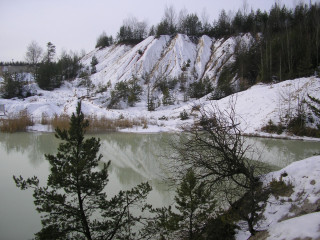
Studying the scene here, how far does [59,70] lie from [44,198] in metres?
42.5

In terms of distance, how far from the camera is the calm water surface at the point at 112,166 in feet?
16.5

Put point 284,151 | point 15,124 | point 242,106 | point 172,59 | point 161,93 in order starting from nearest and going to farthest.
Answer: point 284,151, point 15,124, point 242,106, point 161,93, point 172,59

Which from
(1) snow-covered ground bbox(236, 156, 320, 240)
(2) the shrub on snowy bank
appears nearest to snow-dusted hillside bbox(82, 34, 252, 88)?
(2) the shrub on snowy bank

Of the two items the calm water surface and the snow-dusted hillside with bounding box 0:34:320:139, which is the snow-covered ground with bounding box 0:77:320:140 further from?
the calm water surface

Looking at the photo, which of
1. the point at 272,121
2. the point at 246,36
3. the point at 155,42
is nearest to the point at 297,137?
the point at 272,121

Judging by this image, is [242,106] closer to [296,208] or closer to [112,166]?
[112,166]

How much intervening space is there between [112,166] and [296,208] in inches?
293

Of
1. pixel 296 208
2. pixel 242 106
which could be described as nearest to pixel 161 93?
pixel 242 106

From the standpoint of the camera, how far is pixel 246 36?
1506 inches

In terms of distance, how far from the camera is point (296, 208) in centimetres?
352

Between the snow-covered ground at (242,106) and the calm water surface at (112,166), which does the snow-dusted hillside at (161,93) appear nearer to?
the snow-covered ground at (242,106)

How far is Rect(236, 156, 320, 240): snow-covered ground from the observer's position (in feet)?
6.82

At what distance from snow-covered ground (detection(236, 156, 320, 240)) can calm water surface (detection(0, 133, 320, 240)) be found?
101cm

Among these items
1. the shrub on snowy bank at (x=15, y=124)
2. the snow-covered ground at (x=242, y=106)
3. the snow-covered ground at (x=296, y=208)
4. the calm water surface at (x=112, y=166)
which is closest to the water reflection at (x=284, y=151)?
the calm water surface at (x=112, y=166)
